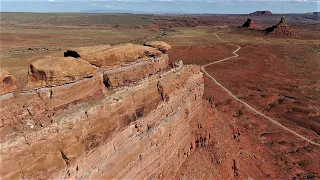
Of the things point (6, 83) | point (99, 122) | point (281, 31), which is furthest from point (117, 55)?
point (281, 31)

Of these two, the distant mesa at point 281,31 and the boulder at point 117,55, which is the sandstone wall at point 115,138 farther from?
the distant mesa at point 281,31

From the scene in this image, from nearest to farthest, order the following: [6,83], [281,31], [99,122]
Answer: [99,122], [6,83], [281,31]

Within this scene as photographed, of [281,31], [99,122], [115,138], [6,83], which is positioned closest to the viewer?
[99,122]

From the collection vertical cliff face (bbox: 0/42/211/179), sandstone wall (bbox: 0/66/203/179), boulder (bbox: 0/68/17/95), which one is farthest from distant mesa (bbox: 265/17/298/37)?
boulder (bbox: 0/68/17/95)

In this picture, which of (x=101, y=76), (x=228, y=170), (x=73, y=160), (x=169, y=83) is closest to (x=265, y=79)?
(x=228, y=170)

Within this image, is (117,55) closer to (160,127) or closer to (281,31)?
(160,127)

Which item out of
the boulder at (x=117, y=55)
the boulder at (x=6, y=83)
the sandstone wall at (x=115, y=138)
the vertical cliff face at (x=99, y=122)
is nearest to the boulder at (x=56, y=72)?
the vertical cliff face at (x=99, y=122)

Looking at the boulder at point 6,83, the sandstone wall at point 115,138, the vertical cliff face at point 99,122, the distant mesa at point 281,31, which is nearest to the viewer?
the sandstone wall at point 115,138
